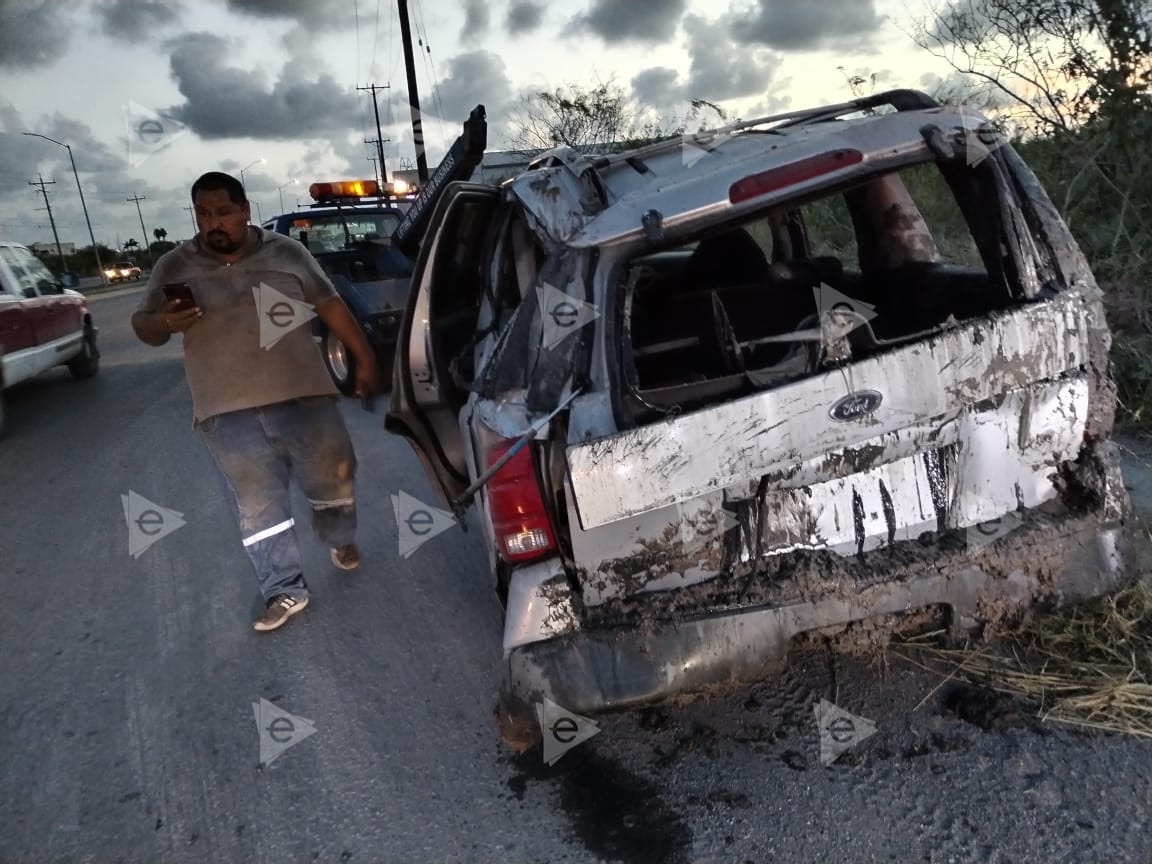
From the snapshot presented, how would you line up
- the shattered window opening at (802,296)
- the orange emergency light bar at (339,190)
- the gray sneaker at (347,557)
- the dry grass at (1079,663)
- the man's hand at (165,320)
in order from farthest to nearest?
1. the orange emergency light bar at (339,190)
2. the gray sneaker at (347,557)
3. the man's hand at (165,320)
4. the dry grass at (1079,663)
5. the shattered window opening at (802,296)

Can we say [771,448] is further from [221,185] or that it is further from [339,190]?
[339,190]

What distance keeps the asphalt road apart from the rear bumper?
1.24 ft

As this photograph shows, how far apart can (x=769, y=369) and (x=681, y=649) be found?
2.65 ft

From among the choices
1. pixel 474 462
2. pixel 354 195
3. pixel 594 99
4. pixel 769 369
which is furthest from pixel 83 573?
pixel 594 99

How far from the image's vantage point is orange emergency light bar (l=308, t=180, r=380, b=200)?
9312 mm

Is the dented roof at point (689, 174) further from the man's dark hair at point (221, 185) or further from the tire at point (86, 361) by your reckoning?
the tire at point (86, 361)

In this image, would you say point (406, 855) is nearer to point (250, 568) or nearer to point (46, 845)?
point (46, 845)

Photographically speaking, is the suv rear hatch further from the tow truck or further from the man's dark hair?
the tow truck

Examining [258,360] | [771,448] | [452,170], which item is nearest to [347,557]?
[258,360]

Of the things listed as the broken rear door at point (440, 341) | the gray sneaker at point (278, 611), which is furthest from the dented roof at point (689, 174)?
the gray sneaker at point (278, 611)

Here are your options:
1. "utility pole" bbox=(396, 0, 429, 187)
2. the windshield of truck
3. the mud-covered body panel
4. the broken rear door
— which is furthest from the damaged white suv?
"utility pole" bbox=(396, 0, 429, 187)

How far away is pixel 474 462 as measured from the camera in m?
2.70

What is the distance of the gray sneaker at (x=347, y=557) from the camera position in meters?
4.18

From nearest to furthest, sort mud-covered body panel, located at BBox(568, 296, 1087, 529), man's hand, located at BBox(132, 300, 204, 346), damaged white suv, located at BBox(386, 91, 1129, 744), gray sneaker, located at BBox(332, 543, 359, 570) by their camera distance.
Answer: mud-covered body panel, located at BBox(568, 296, 1087, 529), damaged white suv, located at BBox(386, 91, 1129, 744), man's hand, located at BBox(132, 300, 204, 346), gray sneaker, located at BBox(332, 543, 359, 570)
